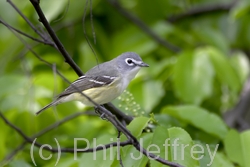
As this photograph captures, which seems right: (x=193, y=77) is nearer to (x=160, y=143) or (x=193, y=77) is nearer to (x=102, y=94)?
(x=102, y=94)

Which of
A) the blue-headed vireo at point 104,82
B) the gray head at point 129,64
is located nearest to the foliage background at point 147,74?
the blue-headed vireo at point 104,82

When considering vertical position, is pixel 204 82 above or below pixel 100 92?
below

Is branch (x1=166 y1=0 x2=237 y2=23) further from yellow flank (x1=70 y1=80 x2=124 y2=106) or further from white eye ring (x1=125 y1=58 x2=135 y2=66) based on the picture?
yellow flank (x1=70 y1=80 x2=124 y2=106)

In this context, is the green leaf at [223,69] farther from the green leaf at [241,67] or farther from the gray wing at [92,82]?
the gray wing at [92,82]

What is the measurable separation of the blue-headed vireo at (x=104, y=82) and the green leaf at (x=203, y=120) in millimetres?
482

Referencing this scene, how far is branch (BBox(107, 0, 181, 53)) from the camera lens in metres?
5.65

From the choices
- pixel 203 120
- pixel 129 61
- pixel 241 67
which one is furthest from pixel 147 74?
pixel 203 120

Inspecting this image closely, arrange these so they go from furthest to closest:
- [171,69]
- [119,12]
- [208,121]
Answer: [119,12] → [171,69] → [208,121]

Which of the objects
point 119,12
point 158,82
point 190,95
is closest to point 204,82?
point 190,95

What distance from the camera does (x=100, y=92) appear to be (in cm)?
364

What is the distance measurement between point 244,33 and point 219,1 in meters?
0.53

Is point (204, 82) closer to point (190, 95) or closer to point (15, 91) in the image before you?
point (190, 95)

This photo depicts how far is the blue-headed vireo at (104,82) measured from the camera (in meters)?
3.55

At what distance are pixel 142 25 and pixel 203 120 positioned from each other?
7.53ft
